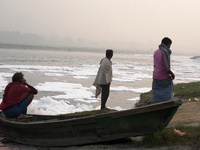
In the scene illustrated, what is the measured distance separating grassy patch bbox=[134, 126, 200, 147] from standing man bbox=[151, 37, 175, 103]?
37.4 inches

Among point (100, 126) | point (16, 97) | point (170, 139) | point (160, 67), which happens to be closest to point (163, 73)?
point (160, 67)

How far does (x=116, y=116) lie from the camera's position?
3518 mm

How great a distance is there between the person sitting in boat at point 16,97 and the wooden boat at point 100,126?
307 mm

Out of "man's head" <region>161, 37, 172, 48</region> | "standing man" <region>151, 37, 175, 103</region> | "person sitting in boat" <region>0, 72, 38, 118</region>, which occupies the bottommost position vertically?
"person sitting in boat" <region>0, 72, 38, 118</region>

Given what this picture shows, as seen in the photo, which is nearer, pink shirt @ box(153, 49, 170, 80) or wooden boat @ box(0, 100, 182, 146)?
wooden boat @ box(0, 100, 182, 146)

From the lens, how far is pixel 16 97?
15.0 feet

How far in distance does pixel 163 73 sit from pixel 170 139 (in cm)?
144

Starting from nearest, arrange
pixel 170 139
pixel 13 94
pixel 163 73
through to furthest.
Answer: pixel 170 139 → pixel 163 73 → pixel 13 94

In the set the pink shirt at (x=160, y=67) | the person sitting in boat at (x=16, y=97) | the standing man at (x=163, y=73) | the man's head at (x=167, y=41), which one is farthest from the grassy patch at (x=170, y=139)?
the person sitting in boat at (x=16, y=97)

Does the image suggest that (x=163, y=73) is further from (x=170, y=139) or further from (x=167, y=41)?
(x=170, y=139)

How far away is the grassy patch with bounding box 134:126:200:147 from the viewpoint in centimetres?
331

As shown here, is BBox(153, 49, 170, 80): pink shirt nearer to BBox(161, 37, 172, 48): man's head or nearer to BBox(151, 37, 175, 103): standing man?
BBox(151, 37, 175, 103): standing man

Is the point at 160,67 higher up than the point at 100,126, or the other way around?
the point at 160,67

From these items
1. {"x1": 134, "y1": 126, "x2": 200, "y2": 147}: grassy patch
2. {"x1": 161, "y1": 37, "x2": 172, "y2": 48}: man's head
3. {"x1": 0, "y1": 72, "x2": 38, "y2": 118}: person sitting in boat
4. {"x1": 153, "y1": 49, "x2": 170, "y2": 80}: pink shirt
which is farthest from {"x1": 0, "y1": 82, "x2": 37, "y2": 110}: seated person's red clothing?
{"x1": 161, "y1": 37, "x2": 172, "y2": 48}: man's head
